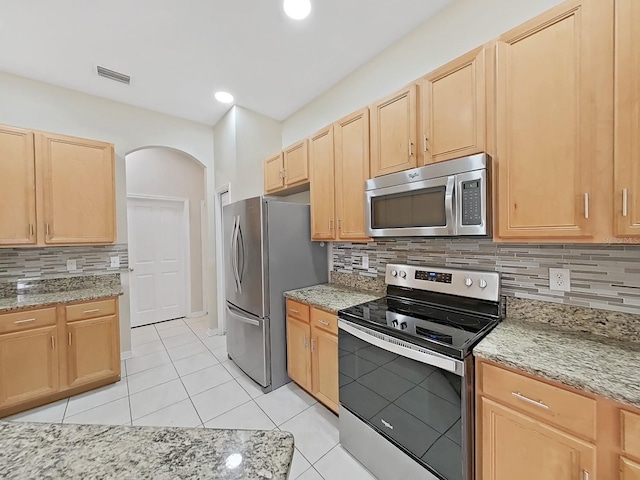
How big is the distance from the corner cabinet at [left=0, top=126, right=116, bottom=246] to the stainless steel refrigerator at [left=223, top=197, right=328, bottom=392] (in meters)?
1.30

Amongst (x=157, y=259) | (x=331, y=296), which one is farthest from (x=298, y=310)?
(x=157, y=259)

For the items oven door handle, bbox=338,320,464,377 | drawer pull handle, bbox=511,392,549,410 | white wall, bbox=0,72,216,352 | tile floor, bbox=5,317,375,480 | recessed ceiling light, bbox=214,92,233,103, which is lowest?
tile floor, bbox=5,317,375,480

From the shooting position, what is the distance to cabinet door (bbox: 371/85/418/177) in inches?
68.6

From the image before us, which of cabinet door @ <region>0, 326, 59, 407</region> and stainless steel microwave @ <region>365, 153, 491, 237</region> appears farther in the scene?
cabinet door @ <region>0, 326, 59, 407</region>

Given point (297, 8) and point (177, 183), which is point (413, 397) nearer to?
point (297, 8)

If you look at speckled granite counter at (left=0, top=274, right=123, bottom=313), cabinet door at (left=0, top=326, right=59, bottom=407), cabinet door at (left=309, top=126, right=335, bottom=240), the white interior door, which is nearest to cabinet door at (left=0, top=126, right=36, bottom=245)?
speckled granite counter at (left=0, top=274, right=123, bottom=313)

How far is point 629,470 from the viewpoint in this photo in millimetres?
890

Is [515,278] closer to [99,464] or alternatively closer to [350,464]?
[350,464]

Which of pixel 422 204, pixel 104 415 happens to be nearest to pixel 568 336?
pixel 422 204

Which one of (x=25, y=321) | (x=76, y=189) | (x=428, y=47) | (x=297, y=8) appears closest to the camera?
(x=297, y=8)

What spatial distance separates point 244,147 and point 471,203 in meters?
2.64

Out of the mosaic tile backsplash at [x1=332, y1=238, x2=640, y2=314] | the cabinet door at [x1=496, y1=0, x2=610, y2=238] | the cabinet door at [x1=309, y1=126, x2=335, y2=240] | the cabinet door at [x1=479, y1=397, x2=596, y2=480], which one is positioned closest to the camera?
the cabinet door at [x1=479, y1=397, x2=596, y2=480]

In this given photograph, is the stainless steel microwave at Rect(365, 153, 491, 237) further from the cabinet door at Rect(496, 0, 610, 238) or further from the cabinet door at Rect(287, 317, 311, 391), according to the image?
the cabinet door at Rect(287, 317, 311, 391)

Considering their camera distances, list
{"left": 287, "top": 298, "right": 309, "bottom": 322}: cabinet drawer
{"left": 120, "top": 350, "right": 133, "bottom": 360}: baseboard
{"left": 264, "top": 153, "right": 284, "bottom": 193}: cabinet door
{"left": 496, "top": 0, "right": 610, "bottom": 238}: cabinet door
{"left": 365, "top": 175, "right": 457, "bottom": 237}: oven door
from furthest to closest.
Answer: {"left": 120, "top": 350, "right": 133, "bottom": 360}: baseboard < {"left": 264, "top": 153, "right": 284, "bottom": 193}: cabinet door < {"left": 287, "top": 298, "right": 309, "bottom": 322}: cabinet drawer < {"left": 365, "top": 175, "right": 457, "bottom": 237}: oven door < {"left": 496, "top": 0, "right": 610, "bottom": 238}: cabinet door
